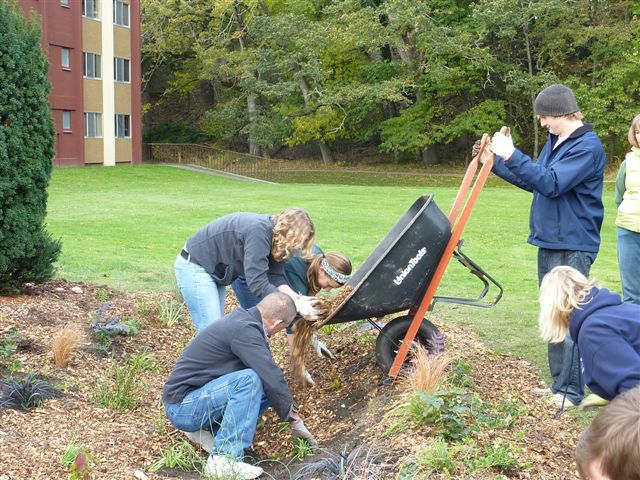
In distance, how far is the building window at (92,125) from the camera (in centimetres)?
3866

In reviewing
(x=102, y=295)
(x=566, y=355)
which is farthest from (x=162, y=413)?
(x=566, y=355)

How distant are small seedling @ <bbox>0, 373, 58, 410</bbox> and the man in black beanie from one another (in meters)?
3.31

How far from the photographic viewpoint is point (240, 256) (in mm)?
5188

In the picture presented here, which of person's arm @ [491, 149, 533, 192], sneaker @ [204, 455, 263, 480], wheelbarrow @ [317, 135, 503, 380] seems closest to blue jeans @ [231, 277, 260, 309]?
wheelbarrow @ [317, 135, 503, 380]

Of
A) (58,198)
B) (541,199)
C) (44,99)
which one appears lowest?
(58,198)

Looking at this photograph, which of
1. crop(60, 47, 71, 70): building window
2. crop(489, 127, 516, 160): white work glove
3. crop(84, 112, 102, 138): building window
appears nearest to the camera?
crop(489, 127, 516, 160): white work glove

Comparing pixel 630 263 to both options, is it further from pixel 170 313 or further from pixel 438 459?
pixel 170 313

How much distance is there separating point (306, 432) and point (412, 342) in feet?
3.09

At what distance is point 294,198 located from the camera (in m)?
23.6

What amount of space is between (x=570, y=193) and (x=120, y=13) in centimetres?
3874

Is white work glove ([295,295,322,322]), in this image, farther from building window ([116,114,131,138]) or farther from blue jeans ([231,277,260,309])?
building window ([116,114,131,138])

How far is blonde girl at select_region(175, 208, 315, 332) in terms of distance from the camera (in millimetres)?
4879

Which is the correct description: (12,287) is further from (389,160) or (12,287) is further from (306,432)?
(389,160)

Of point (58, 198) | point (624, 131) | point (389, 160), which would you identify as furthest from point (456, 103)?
point (58, 198)
